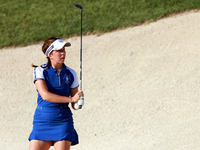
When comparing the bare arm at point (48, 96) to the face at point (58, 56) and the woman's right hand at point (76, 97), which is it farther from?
the face at point (58, 56)

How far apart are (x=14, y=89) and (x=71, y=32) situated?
4.24 metres

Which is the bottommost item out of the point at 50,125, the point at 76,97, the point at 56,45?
the point at 50,125

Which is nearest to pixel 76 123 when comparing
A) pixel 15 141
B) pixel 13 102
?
pixel 15 141

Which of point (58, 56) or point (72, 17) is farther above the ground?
point (72, 17)

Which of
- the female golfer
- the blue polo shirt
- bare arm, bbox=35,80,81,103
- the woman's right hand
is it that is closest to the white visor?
the female golfer

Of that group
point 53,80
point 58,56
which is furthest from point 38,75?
point 58,56

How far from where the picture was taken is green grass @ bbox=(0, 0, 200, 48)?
14.9 meters

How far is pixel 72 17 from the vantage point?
52.5 ft

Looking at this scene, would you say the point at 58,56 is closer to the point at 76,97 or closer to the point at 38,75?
the point at 38,75

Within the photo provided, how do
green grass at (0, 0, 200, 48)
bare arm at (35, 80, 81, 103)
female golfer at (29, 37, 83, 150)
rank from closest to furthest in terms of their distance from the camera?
bare arm at (35, 80, 81, 103)
female golfer at (29, 37, 83, 150)
green grass at (0, 0, 200, 48)

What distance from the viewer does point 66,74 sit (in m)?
3.76

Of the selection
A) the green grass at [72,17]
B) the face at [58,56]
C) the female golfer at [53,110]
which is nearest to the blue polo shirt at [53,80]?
the female golfer at [53,110]

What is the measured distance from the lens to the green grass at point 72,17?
14.9m

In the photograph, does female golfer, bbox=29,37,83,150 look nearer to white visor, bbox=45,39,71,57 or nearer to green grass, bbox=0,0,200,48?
white visor, bbox=45,39,71,57
